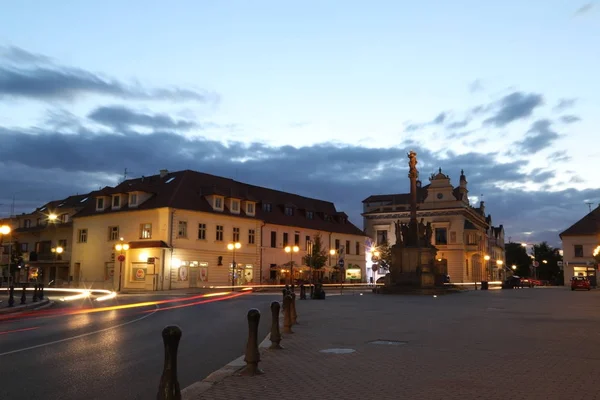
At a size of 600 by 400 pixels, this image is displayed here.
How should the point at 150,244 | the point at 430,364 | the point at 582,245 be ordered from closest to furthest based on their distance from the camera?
the point at 430,364 < the point at 150,244 < the point at 582,245

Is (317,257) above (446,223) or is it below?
below

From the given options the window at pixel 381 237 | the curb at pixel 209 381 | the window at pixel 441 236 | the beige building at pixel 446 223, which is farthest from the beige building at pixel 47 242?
the curb at pixel 209 381

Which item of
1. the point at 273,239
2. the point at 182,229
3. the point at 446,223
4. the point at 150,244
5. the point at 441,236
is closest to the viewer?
the point at 150,244

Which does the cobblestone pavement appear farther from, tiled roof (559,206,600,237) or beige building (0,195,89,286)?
tiled roof (559,206,600,237)

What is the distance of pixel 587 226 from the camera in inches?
3169

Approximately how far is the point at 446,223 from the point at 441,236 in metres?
2.13

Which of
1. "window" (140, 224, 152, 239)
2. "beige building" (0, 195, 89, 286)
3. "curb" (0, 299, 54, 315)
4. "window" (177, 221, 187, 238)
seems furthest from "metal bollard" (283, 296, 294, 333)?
"beige building" (0, 195, 89, 286)

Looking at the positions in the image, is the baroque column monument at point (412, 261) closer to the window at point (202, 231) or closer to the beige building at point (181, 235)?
the beige building at point (181, 235)

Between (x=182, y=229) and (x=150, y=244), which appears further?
(x=182, y=229)

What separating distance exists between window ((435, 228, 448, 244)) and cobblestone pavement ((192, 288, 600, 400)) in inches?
2685

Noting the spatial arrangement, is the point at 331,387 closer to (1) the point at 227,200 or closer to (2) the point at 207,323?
(2) the point at 207,323

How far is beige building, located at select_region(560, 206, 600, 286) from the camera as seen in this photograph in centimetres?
7875

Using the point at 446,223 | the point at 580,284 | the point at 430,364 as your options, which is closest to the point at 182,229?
the point at 580,284

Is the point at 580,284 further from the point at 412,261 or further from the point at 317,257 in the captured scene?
the point at 317,257
